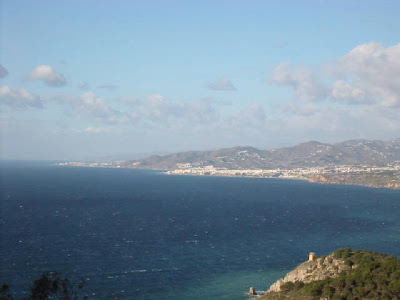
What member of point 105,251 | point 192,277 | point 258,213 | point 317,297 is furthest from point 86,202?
point 317,297

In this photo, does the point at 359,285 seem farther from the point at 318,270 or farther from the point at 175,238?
the point at 175,238

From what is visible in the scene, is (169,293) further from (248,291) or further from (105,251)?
(105,251)

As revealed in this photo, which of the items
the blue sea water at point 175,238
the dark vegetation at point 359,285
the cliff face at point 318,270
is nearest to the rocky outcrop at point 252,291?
the blue sea water at point 175,238

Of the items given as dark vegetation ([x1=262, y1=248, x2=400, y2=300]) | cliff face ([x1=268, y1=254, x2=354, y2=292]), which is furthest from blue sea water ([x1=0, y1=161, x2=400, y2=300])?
dark vegetation ([x1=262, y1=248, x2=400, y2=300])

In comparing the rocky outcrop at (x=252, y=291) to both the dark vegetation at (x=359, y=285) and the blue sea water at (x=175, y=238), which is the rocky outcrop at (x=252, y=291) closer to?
the blue sea water at (x=175, y=238)

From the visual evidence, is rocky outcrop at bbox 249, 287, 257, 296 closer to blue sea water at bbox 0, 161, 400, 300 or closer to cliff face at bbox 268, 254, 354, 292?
blue sea water at bbox 0, 161, 400, 300
